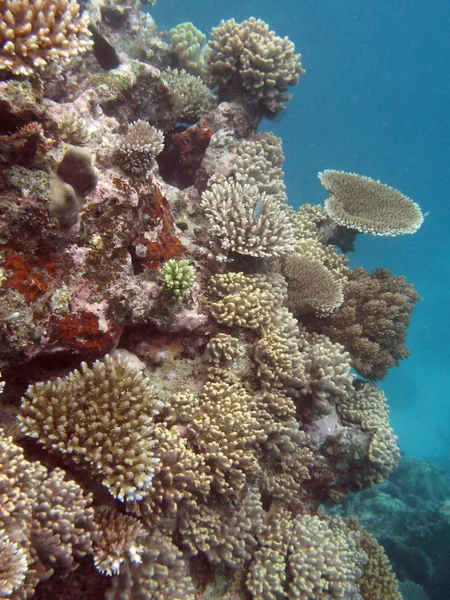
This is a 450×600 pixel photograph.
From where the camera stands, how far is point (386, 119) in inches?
2724

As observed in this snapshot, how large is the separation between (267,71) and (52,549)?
7.51m

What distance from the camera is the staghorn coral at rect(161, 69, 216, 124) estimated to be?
710cm

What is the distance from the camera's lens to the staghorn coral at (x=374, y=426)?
223 inches

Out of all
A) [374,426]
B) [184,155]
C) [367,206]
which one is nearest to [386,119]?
[367,206]

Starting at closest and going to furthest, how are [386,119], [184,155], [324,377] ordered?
[324,377]
[184,155]
[386,119]

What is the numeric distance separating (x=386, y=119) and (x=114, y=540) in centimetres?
8101

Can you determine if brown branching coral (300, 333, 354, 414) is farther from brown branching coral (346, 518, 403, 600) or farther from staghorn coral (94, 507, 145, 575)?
staghorn coral (94, 507, 145, 575)

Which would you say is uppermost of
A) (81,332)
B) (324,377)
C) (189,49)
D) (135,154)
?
(189,49)

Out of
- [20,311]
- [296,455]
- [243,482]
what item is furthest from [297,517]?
[20,311]

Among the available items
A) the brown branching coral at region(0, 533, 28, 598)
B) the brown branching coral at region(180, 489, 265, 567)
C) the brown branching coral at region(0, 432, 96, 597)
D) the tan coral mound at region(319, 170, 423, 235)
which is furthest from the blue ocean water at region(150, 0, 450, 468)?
the brown branching coral at region(0, 533, 28, 598)

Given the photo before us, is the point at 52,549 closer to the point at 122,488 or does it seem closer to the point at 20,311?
the point at 122,488

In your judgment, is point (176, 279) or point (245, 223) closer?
point (176, 279)

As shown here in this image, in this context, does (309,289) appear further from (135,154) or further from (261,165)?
(135,154)

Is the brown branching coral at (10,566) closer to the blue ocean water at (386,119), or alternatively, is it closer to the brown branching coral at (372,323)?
the brown branching coral at (372,323)
